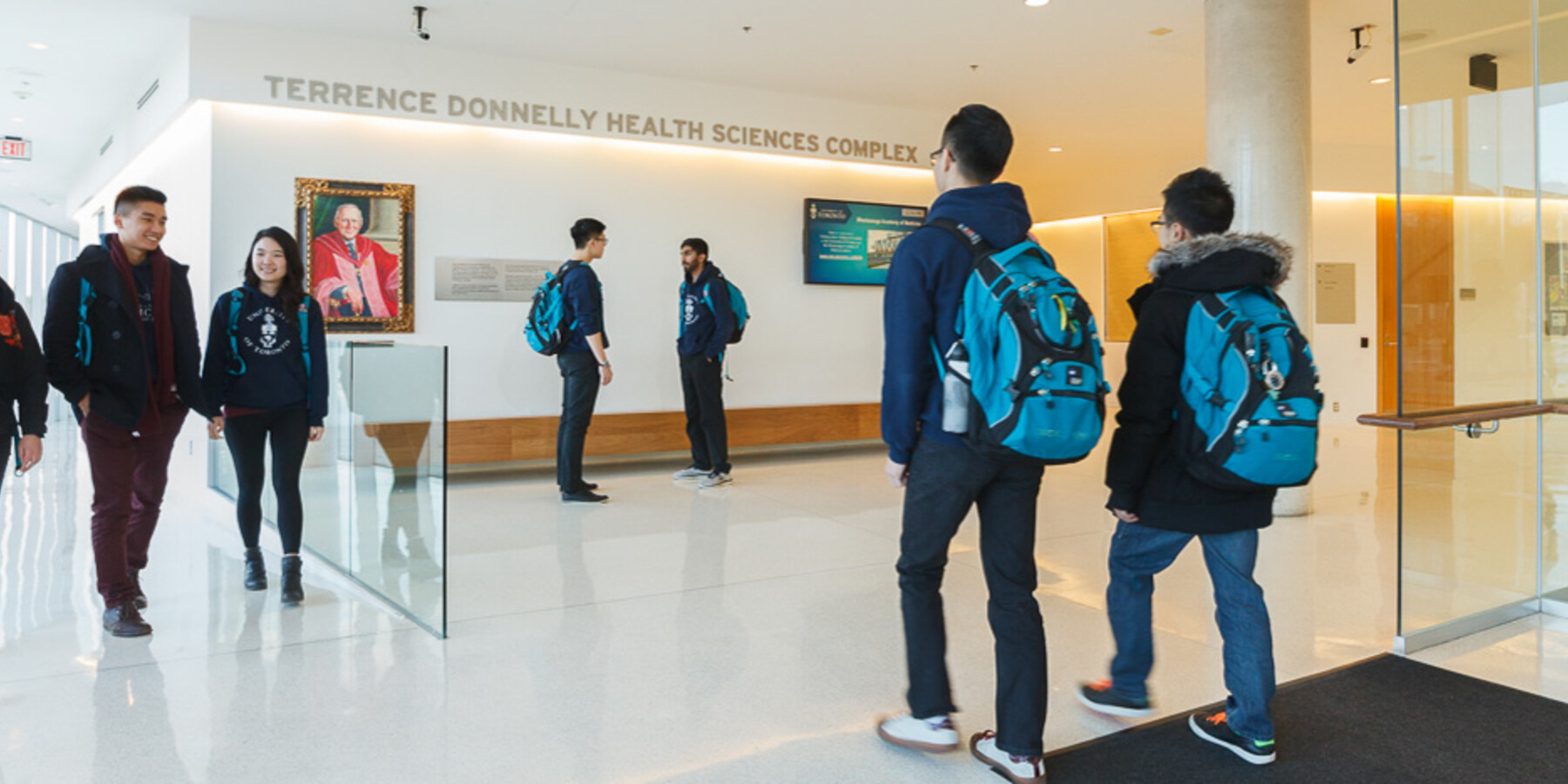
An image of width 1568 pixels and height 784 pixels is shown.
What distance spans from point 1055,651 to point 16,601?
3.98 metres

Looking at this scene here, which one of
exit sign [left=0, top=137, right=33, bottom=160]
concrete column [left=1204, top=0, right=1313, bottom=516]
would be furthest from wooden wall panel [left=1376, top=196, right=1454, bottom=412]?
exit sign [left=0, top=137, right=33, bottom=160]

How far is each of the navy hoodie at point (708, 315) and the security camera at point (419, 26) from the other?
7.81ft

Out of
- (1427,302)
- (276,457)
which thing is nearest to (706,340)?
(276,457)

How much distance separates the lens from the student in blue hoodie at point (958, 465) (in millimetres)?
2162

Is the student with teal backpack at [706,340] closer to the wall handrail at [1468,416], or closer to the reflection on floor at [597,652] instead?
the reflection on floor at [597,652]

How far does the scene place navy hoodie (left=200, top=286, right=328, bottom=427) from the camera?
3699 millimetres

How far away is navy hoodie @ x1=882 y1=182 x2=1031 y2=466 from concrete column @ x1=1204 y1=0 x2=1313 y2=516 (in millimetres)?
4065

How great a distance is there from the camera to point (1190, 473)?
2.39 m

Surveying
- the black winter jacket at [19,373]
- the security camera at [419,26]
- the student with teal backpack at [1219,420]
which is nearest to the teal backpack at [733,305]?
the security camera at [419,26]

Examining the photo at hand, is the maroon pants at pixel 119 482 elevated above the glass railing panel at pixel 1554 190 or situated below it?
below

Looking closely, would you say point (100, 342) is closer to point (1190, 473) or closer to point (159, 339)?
point (159, 339)

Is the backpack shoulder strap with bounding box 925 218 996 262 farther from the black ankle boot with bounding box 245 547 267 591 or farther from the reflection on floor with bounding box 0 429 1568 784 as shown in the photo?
the black ankle boot with bounding box 245 547 267 591

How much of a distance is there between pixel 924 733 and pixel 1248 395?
111 cm

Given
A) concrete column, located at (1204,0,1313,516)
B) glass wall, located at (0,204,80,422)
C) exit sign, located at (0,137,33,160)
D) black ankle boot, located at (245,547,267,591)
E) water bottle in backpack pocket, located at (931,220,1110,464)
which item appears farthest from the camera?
glass wall, located at (0,204,80,422)
